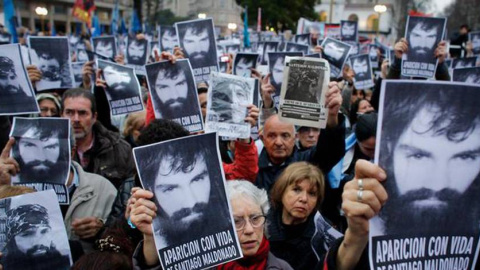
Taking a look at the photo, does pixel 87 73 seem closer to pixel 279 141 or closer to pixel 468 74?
pixel 279 141

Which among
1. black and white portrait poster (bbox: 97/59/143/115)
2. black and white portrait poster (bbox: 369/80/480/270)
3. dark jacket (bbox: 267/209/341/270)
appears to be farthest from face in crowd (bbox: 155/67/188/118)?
black and white portrait poster (bbox: 369/80/480/270)

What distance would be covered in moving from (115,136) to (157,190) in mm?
2233

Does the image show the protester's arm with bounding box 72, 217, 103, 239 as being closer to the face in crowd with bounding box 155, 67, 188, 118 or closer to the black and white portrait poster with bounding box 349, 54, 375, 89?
the face in crowd with bounding box 155, 67, 188, 118

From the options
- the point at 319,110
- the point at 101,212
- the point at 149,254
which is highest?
the point at 319,110

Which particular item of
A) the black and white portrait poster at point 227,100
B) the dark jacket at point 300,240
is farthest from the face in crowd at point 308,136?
the dark jacket at point 300,240

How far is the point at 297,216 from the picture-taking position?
2.96 metres

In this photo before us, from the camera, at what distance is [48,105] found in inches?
180

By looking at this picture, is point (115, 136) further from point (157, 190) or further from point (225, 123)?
point (157, 190)

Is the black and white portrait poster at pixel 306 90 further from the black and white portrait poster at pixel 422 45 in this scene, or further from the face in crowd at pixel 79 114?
the black and white portrait poster at pixel 422 45

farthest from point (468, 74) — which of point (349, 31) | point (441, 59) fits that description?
point (349, 31)

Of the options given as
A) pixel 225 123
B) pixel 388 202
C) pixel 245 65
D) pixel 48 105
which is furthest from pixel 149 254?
pixel 245 65

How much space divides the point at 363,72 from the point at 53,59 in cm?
538

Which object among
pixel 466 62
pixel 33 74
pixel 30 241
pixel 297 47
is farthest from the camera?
pixel 466 62

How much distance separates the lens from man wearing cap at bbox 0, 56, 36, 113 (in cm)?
402
